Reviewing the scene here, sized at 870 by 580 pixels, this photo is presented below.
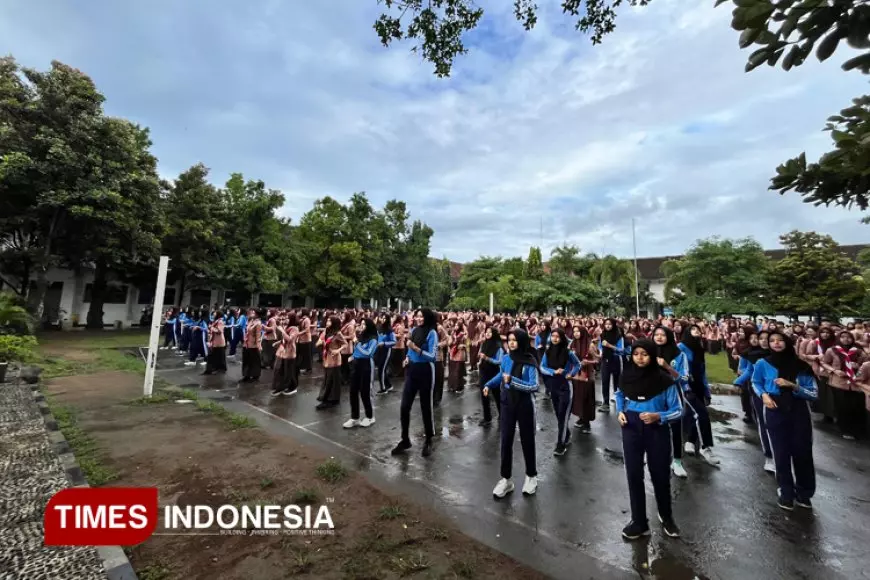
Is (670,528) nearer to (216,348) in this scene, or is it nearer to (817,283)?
(216,348)

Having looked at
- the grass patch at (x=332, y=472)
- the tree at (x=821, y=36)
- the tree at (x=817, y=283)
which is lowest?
the grass patch at (x=332, y=472)

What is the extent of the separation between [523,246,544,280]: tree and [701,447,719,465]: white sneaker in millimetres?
27842

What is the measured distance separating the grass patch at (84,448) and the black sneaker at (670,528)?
5.61 meters

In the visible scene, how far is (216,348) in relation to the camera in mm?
10789

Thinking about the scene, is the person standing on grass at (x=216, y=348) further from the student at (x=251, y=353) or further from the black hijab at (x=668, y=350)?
the black hijab at (x=668, y=350)

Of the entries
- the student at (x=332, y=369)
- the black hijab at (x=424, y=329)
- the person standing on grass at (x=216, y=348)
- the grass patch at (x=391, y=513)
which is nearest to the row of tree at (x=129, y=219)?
the person standing on grass at (x=216, y=348)

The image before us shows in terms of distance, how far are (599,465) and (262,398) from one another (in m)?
6.78

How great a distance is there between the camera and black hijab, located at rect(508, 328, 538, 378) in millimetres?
4223

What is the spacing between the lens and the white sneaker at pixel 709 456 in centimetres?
520

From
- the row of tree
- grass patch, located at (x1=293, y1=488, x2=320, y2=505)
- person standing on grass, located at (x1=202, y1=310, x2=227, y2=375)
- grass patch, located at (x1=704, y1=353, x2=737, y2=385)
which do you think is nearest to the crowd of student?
person standing on grass, located at (x1=202, y1=310, x2=227, y2=375)

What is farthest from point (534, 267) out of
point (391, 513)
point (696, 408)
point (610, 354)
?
point (391, 513)

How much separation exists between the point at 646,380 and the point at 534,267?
31950 mm

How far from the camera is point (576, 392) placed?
22.2ft

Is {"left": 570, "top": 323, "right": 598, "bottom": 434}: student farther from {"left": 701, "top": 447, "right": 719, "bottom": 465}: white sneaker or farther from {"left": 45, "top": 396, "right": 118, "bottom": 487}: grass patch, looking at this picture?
{"left": 45, "top": 396, "right": 118, "bottom": 487}: grass patch
